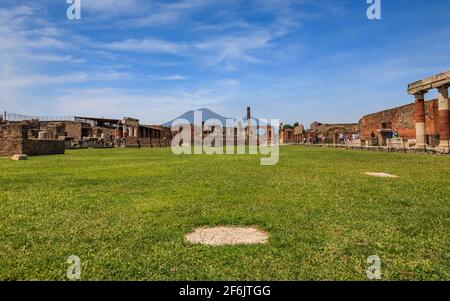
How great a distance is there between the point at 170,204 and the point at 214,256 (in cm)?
244

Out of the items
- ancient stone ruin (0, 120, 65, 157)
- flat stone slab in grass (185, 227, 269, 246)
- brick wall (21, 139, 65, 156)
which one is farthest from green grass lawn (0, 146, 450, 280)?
brick wall (21, 139, 65, 156)

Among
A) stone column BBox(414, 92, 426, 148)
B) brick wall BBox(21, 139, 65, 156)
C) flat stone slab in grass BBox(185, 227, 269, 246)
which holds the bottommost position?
flat stone slab in grass BBox(185, 227, 269, 246)

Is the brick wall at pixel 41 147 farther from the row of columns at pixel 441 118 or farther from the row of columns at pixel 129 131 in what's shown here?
the row of columns at pixel 129 131

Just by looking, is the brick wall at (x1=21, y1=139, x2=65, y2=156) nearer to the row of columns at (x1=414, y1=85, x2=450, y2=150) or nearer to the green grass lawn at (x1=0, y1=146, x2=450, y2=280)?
the green grass lawn at (x1=0, y1=146, x2=450, y2=280)

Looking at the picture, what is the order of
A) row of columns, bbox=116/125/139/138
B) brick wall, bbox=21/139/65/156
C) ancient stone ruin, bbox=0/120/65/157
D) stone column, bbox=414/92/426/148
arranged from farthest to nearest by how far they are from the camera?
row of columns, bbox=116/125/139/138
stone column, bbox=414/92/426/148
brick wall, bbox=21/139/65/156
ancient stone ruin, bbox=0/120/65/157

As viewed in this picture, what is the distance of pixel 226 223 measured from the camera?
4.33 meters

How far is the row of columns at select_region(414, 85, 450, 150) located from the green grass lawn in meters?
19.2

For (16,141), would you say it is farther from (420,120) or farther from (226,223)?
(420,120)

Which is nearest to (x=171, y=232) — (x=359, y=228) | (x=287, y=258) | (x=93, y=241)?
(x=93, y=241)

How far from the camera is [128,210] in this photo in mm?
5059

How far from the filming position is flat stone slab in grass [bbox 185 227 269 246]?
3.55 metres

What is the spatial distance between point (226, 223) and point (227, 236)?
540 mm

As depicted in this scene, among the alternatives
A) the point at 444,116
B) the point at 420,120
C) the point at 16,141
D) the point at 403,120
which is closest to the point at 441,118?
the point at 444,116

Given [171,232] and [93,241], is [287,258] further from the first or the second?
[93,241]
